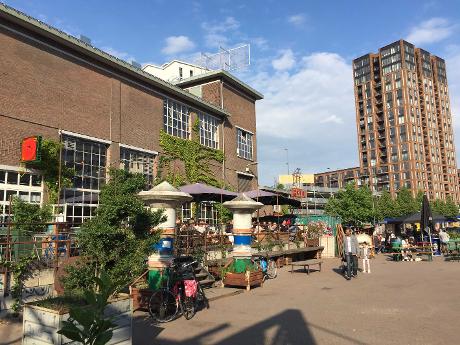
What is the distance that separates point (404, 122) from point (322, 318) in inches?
3969

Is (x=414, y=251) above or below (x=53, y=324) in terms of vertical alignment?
below

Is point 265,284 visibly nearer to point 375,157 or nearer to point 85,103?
point 85,103

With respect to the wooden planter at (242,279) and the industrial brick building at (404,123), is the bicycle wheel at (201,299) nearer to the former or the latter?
the wooden planter at (242,279)

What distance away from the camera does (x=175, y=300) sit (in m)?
8.80

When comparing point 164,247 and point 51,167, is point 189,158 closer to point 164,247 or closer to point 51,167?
point 51,167

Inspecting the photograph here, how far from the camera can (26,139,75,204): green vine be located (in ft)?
50.9

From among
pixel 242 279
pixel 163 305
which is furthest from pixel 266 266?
pixel 163 305

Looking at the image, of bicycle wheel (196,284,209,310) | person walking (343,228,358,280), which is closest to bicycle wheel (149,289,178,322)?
bicycle wheel (196,284,209,310)

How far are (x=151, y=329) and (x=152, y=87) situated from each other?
15.9 meters

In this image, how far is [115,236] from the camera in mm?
7016

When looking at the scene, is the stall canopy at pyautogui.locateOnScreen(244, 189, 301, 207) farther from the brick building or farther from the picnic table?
the picnic table

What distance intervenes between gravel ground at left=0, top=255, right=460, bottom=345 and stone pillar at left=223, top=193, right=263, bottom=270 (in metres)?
1.12

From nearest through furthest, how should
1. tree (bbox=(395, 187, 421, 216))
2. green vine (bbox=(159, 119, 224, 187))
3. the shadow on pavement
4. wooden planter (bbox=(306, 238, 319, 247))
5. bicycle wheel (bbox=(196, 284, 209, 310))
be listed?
the shadow on pavement, bicycle wheel (bbox=(196, 284, 209, 310)), green vine (bbox=(159, 119, 224, 187)), wooden planter (bbox=(306, 238, 319, 247)), tree (bbox=(395, 187, 421, 216))

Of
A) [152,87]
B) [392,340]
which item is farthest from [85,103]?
[392,340]
